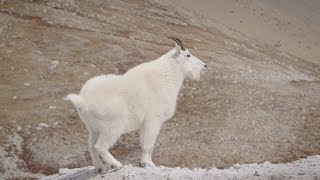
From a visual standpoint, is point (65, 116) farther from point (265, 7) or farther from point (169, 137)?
point (265, 7)

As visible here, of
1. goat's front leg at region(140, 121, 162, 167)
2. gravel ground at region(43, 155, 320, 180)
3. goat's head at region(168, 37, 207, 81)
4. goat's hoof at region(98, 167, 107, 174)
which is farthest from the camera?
goat's head at region(168, 37, 207, 81)

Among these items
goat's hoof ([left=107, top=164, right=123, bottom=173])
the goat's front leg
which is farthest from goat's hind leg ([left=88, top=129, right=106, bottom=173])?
the goat's front leg

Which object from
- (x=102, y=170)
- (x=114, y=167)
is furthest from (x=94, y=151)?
(x=114, y=167)

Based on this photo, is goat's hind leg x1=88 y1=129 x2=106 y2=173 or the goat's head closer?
goat's hind leg x1=88 y1=129 x2=106 y2=173

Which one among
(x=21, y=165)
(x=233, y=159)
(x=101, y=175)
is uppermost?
(x=101, y=175)

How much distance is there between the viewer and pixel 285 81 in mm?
25375

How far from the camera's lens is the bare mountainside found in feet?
57.7

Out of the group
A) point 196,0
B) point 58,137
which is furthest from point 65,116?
point 196,0

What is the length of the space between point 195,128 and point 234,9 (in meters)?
23.4

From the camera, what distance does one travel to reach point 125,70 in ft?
79.9

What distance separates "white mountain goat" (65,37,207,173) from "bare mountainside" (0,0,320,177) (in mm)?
4986

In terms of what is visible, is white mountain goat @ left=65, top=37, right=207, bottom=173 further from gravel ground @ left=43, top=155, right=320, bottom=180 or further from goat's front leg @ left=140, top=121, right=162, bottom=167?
gravel ground @ left=43, top=155, right=320, bottom=180

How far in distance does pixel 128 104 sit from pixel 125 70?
13125 mm

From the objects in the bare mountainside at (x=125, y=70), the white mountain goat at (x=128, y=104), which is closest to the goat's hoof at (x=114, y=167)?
the white mountain goat at (x=128, y=104)
